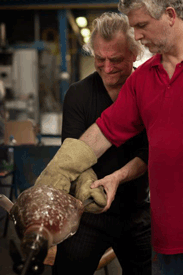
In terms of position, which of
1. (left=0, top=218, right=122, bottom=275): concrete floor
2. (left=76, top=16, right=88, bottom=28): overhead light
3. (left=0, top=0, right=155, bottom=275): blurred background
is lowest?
(left=0, top=218, right=122, bottom=275): concrete floor

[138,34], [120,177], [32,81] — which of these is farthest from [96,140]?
[32,81]

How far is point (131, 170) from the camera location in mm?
1766

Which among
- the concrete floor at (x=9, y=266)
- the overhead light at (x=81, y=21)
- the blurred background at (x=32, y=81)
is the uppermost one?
the overhead light at (x=81, y=21)

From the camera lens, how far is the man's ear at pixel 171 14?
4.66 ft

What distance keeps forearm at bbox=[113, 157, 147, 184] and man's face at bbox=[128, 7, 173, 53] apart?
21.2 inches

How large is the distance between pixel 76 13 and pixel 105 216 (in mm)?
12804

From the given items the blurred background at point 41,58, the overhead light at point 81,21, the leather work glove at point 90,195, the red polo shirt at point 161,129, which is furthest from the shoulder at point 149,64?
the overhead light at point 81,21

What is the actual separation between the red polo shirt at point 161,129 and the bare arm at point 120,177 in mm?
159

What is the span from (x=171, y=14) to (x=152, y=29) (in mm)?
85

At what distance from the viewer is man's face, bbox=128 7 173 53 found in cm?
143

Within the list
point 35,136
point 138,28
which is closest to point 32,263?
point 138,28

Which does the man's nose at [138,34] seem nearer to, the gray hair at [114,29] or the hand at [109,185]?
the gray hair at [114,29]

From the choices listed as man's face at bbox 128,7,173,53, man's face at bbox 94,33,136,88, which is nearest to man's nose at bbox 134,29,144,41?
man's face at bbox 128,7,173,53

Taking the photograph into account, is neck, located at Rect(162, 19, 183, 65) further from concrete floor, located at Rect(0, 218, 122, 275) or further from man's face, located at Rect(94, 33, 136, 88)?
concrete floor, located at Rect(0, 218, 122, 275)
